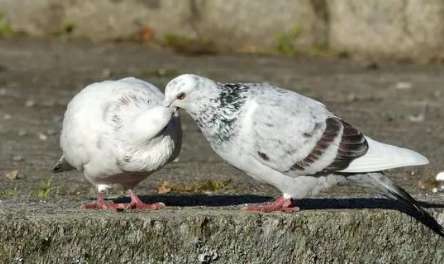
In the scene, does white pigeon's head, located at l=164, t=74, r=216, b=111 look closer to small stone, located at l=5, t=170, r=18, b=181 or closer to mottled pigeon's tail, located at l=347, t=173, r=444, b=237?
mottled pigeon's tail, located at l=347, t=173, r=444, b=237

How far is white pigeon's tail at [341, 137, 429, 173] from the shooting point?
516 cm

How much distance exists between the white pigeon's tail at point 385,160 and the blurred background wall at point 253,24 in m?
6.78

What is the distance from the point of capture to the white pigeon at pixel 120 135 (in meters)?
5.20

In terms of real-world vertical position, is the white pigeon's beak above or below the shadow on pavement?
above

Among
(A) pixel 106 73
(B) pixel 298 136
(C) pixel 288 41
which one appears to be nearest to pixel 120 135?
(B) pixel 298 136

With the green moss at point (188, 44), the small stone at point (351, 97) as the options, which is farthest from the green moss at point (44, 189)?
the green moss at point (188, 44)

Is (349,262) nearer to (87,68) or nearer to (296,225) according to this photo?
(296,225)

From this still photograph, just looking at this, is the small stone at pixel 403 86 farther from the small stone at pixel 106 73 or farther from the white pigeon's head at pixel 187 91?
the white pigeon's head at pixel 187 91

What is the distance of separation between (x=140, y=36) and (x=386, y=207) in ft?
24.9

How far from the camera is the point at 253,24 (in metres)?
12.4

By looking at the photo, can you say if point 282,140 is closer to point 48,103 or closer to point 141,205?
point 141,205

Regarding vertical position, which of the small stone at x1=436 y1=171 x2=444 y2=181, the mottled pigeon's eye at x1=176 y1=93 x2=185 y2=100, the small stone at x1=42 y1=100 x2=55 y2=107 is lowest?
the small stone at x1=42 y1=100 x2=55 y2=107

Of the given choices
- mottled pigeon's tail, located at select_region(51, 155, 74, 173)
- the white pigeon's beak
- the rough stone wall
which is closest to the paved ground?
mottled pigeon's tail, located at select_region(51, 155, 74, 173)

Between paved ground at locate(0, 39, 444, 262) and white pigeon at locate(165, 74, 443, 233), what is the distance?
32 centimetres
